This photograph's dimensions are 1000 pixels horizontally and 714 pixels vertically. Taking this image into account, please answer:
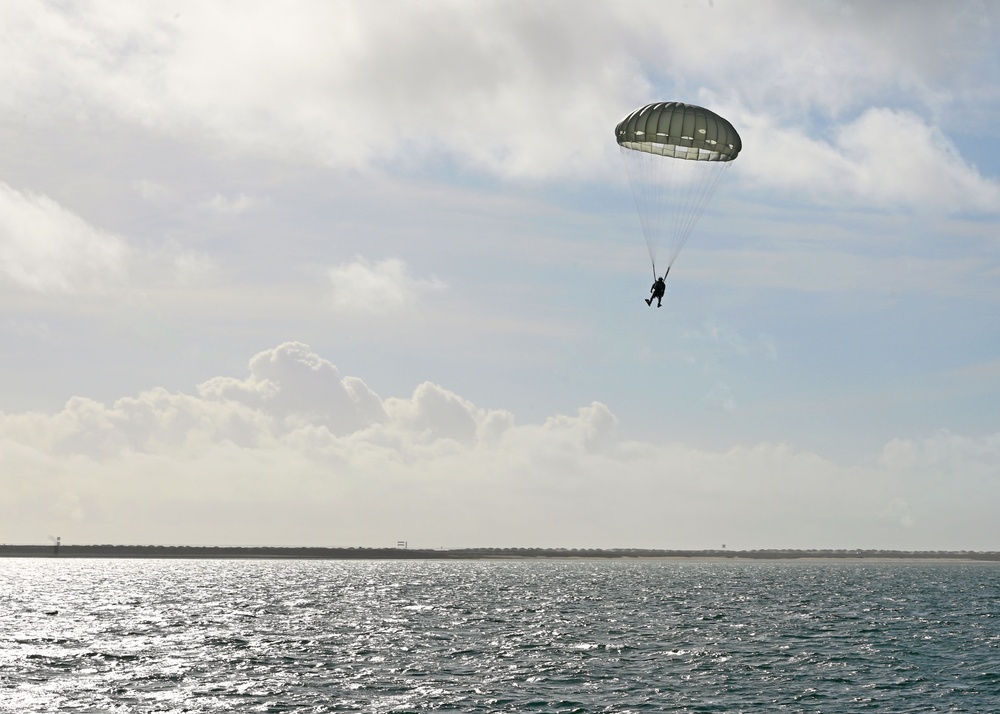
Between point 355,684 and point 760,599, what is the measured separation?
66.3m

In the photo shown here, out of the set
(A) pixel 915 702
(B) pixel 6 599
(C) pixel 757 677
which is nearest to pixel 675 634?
(C) pixel 757 677

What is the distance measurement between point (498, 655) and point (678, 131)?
32199 millimetres

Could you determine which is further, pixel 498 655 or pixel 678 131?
pixel 678 131

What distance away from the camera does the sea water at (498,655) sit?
39.3 meters

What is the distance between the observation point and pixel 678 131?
6081cm

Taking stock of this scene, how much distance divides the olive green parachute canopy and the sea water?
29691 mm

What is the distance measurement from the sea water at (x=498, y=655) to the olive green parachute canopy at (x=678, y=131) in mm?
29691

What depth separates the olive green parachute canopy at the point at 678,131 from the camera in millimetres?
60875

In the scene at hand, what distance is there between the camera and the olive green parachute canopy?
200 feet

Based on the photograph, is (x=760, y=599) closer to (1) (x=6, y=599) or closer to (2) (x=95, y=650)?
(2) (x=95, y=650)

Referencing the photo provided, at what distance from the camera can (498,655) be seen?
170ft

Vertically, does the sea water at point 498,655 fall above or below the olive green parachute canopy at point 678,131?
below

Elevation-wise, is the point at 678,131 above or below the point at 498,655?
above

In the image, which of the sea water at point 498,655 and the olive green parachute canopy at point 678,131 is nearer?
the sea water at point 498,655
